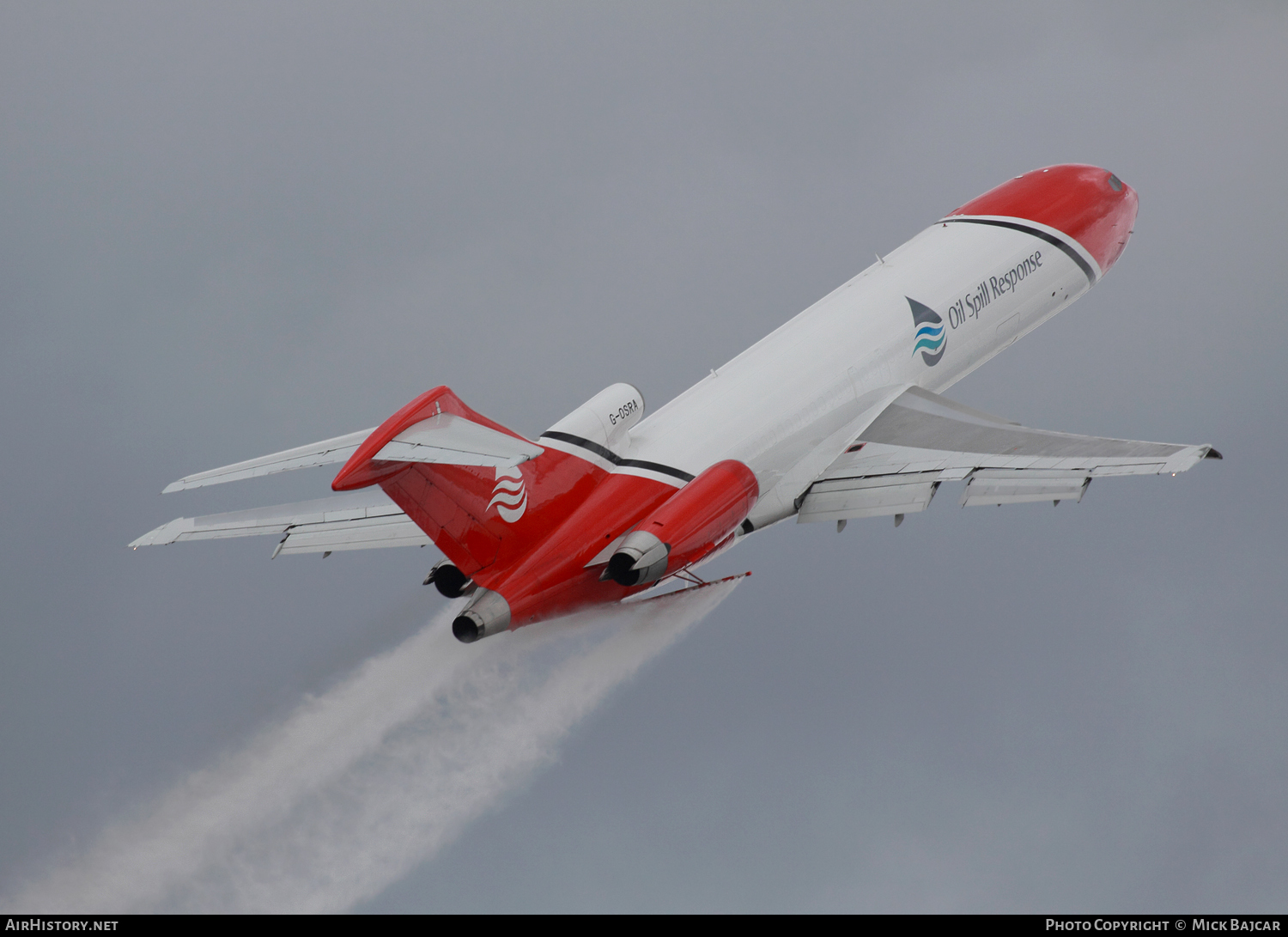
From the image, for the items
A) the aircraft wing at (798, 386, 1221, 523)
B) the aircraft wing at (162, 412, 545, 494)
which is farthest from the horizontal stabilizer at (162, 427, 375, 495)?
the aircraft wing at (798, 386, 1221, 523)

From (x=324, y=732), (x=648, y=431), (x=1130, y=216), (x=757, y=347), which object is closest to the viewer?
(x=324, y=732)

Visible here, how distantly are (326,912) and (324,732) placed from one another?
106 inches

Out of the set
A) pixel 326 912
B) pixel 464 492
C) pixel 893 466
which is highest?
pixel 464 492

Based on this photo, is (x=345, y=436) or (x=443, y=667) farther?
(x=443, y=667)

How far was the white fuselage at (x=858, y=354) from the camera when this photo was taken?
89.0 feet

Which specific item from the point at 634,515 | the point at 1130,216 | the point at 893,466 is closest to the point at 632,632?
the point at 634,515

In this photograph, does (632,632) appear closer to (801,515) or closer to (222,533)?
(801,515)

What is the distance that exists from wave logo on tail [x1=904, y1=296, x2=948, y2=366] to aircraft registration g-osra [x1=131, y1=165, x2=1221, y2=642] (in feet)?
0.12

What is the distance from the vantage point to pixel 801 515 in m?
27.6

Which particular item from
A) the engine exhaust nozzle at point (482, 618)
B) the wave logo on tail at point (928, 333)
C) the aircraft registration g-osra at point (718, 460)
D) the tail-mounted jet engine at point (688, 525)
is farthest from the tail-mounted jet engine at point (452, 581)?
the wave logo on tail at point (928, 333)

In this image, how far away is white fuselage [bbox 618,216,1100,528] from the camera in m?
27.1

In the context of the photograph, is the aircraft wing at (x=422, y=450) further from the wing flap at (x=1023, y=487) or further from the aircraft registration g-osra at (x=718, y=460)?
the wing flap at (x=1023, y=487)

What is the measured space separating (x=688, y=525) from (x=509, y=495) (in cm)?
286

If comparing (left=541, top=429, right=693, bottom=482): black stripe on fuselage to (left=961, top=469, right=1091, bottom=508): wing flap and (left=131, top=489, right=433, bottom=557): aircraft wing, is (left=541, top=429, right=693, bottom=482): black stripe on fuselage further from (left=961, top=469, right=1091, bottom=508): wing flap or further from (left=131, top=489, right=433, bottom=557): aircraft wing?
(left=961, top=469, right=1091, bottom=508): wing flap
